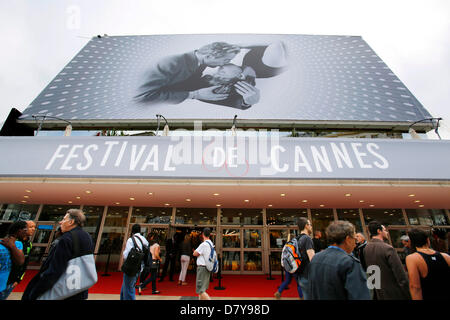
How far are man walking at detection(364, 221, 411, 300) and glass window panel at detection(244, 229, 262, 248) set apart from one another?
7.09 meters

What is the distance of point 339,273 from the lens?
182 cm

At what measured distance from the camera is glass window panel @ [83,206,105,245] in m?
10.1

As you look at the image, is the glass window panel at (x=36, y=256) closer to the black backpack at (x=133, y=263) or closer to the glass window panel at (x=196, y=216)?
the glass window panel at (x=196, y=216)

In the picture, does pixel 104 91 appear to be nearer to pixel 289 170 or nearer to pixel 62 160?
pixel 62 160

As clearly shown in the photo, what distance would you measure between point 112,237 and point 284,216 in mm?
8402

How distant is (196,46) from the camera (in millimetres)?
12305

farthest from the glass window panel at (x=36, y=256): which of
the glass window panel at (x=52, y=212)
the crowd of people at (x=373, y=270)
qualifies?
the crowd of people at (x=373, y=270)

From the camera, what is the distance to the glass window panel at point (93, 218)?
10102mm

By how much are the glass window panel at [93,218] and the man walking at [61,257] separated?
9181 mm

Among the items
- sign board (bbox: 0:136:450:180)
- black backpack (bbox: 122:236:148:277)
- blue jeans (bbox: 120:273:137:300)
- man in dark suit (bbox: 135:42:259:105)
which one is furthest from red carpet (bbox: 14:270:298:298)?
man in dark suit (bbox: 135:42:259:105)

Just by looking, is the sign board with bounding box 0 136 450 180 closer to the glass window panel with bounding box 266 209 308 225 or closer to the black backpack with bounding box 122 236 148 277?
the black backpack with bounding box 122 236 148 277

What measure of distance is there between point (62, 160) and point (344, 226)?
6078 millimetres
